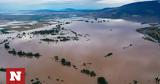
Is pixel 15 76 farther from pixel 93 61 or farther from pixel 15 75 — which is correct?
pixel 93 61

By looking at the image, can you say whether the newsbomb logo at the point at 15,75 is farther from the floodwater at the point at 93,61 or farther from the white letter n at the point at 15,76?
the floodwater at the point at 93,61

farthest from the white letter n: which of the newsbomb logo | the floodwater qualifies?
the floodwater

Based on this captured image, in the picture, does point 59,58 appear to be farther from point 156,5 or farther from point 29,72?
point 156,5

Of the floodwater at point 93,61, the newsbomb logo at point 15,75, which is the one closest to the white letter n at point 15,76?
the newsbomb logo at point 15,75

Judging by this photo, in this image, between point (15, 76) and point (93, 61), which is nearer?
point (15, 76)

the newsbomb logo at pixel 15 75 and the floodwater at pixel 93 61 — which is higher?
the newsbomb logo at pixel 15 75

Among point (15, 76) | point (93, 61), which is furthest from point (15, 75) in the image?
point (93, 61)

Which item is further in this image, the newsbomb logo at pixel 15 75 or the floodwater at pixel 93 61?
the floodwater at pixel 93 61

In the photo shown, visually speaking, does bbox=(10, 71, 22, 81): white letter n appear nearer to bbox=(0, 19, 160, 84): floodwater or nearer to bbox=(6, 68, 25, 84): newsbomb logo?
bbox=(6, 68, 25, 84): newsbomb logo
